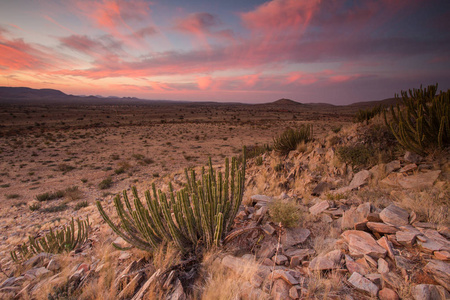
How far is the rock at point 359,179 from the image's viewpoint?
5414 mm

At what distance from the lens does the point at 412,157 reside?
18.1 feet

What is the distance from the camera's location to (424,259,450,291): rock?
2.26 meters

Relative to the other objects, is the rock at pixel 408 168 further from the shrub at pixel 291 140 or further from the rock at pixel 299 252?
the shrub at pixel 291 140

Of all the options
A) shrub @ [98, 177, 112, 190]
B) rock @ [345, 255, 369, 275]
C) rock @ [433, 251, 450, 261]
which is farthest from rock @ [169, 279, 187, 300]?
shrub @ [98, 177, 112, 190]

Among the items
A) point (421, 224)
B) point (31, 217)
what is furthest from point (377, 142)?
point (31, 217)

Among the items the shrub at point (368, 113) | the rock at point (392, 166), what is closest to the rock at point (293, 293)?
the rock at point (392, 166)

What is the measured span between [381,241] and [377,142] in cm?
497

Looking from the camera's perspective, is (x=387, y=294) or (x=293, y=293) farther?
(x=293, y=293)

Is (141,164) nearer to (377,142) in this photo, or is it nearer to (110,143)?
(110,143)

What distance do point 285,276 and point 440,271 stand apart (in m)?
1.71

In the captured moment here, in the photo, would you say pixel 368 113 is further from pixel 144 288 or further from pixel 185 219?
pixel 144 288

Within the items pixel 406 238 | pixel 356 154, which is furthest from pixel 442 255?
pixel 356 154

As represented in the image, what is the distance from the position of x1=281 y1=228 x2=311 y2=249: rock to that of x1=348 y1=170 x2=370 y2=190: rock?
2.62 metres

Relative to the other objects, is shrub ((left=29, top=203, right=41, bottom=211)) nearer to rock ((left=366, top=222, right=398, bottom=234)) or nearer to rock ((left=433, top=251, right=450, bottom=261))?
rock ((left=366, top=222, right=398, bottom=234))
